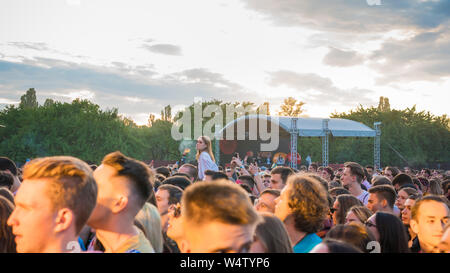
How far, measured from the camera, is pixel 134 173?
2.51m

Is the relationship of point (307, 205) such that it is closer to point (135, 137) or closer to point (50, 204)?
point (50, 204)

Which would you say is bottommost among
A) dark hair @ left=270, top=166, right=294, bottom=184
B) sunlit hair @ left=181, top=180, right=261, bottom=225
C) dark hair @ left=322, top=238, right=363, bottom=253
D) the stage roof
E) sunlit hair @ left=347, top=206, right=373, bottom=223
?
sunlit hair @ left=347, top=206, right=373, bottom=223

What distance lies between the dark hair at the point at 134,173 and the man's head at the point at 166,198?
181cm

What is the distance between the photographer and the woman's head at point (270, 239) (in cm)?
257

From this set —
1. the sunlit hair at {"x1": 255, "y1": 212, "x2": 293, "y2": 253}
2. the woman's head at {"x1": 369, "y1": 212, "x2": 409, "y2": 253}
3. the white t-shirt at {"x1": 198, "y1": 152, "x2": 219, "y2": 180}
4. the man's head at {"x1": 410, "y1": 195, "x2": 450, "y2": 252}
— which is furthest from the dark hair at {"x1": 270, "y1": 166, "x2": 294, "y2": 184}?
the sunlit hair at {"x1": 255, "y1": 212, "x2": 293, "y2": 253}

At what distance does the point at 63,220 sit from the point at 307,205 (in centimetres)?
217

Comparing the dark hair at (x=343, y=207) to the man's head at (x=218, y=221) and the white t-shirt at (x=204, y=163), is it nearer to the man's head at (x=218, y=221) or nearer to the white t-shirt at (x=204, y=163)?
the man's head at (x=218, y=221)

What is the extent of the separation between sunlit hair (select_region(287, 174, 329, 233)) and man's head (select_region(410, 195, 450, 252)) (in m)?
1.04

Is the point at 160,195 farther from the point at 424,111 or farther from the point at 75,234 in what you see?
the point at 424,111

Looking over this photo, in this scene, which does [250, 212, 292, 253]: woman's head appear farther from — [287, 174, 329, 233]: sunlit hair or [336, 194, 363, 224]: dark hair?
[336, 194, 363, 224]: dark hair

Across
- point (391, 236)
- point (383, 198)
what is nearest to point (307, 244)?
point (391, 236)

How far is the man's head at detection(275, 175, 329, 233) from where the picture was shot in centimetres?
343

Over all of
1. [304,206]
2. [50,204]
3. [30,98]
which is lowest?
[304,206]
